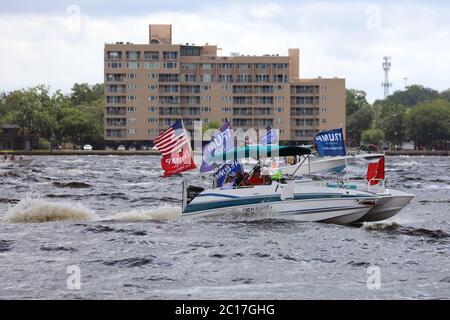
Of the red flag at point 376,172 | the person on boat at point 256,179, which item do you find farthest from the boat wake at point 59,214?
the red flag at point 376,172

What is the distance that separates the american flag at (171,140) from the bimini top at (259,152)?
1.77m

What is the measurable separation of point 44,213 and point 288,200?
1155 cm

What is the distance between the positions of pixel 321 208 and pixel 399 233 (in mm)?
2917

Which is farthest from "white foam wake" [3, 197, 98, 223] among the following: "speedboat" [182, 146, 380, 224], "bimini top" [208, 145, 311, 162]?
"bimini top" [208, 145, 311, 162]

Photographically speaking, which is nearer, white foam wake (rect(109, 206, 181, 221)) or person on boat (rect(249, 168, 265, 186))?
person on boat (rect(249, 168, 265, 186))

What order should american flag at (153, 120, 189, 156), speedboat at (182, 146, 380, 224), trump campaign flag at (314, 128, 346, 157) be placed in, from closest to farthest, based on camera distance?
american flag at (153, 120, 189, 156), speedboat at (182, 146, 380, 224), trump campaign flag at (314, 128, 346, 157)

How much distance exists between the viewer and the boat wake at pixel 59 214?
38688 mm

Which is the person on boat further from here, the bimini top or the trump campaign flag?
the trump campaign flag

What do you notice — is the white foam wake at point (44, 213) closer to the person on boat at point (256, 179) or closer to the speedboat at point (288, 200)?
the speedboat at point (288, 200)

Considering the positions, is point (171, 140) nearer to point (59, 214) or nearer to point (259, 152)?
point (259, 152)

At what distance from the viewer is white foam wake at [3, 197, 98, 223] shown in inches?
1521

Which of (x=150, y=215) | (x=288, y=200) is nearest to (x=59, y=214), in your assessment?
(x=150, y=215)
